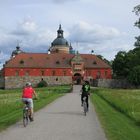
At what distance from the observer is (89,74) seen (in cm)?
14512

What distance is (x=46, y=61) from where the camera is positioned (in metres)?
143

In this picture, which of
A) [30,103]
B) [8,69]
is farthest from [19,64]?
[30,103]

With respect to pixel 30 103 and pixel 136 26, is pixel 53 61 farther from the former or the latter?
pixel 30 103

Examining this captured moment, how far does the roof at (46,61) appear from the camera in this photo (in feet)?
458

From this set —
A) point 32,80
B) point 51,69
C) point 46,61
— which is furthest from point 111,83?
point 32,80

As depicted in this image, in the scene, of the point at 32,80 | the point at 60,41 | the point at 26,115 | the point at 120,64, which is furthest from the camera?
the point at 60,41

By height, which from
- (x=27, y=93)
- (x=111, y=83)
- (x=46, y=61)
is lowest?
(x=27, y=93)

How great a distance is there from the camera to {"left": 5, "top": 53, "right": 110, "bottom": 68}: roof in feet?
458

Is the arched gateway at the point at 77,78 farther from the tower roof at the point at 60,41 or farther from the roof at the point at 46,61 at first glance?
the tower roof at the point at 60,41

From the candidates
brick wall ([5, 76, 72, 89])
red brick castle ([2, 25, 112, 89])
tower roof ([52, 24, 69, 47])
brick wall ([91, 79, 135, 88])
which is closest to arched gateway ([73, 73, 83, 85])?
red brick castle ([2, 25, 112, 89])

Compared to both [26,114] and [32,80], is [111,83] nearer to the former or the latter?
[32,80]

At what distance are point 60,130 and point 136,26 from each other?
6235cm

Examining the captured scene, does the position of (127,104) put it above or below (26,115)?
above

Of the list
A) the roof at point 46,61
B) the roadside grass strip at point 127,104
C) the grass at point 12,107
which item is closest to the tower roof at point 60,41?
the roof at point 46,61
